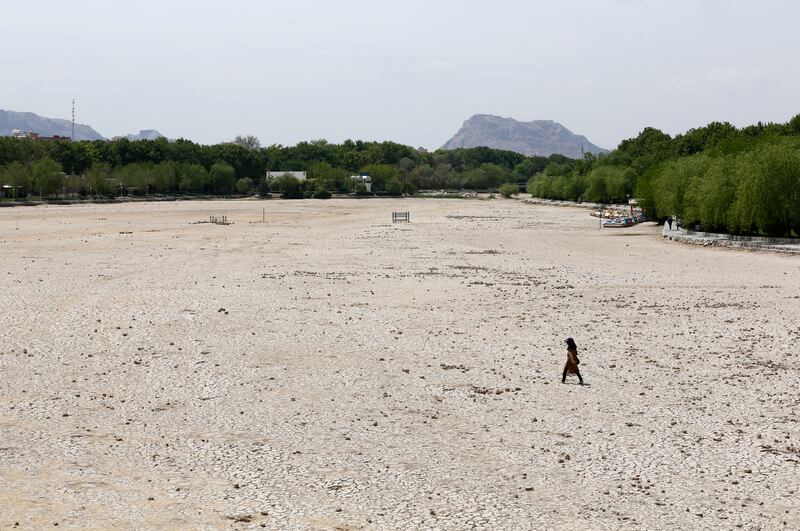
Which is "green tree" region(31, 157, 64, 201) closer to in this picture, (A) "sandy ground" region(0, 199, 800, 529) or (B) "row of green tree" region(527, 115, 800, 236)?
(B) "row of green tree" region(527, 115, 800, 236)

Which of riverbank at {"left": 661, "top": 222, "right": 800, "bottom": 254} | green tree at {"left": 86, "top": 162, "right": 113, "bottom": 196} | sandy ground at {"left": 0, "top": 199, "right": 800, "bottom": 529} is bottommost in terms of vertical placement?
sandy ground at {"left": 0, "top": 199, "right": 800, "bottom": 529}

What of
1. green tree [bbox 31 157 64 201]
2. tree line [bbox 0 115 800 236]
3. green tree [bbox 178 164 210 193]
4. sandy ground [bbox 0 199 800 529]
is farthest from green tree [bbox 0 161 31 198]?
sandy ground [bbox 0 199 800 529]

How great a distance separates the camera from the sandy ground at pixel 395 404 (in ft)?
39.8

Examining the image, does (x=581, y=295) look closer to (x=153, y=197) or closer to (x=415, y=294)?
(x=415, y=294)

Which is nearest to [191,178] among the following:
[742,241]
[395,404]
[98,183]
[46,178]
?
[98,183]

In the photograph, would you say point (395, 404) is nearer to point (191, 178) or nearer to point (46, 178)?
point (46, 178)

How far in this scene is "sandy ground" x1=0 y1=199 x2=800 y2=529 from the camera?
12.1 metres

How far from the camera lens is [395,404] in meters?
17.5

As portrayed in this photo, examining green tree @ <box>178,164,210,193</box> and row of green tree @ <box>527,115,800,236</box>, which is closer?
row of green tree @ <box>527,115,800,236</box>

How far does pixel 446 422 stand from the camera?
16.2 meters

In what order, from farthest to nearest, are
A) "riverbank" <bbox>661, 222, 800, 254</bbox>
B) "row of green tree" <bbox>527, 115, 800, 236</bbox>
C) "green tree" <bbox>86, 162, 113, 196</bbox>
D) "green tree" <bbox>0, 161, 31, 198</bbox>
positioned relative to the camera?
"green tree" <bbox>86, 162, 113, 196</bbox> < "green tree" <bbox>0, 161, 31, 198</bbox> < "row of green tree" <bbox>527, 115, 800, 236</bbox> < "riverbank" <bbox>661, 222, 800, 254</bbox>

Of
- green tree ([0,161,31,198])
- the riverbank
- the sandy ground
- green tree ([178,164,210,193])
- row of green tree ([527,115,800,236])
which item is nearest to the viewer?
the sandy ground

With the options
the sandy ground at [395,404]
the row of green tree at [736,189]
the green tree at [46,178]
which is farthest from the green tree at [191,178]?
the sandy ground at [395,404]

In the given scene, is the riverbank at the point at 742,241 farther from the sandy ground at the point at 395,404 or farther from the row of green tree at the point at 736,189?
the sandy ground at the point at 395,404
